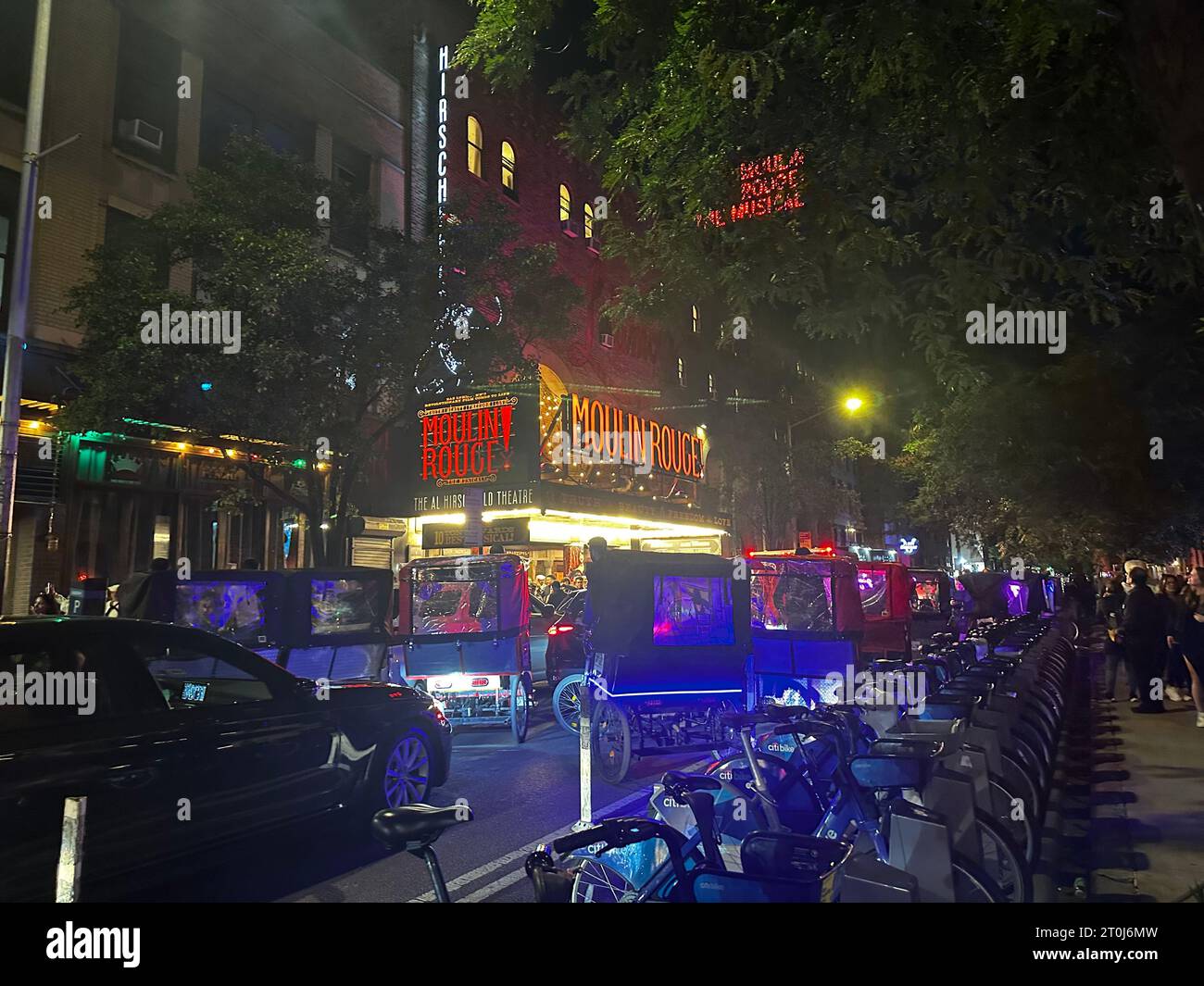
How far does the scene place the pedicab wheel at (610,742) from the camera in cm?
773

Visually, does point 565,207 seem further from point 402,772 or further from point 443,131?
point 402,772

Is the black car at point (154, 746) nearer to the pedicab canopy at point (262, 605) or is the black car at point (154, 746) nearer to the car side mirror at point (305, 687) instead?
the car side mirror at point (305, 687)

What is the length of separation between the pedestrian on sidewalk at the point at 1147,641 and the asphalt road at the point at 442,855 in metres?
7.38

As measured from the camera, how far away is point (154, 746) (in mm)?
4426

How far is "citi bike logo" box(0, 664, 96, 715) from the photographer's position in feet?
13.1

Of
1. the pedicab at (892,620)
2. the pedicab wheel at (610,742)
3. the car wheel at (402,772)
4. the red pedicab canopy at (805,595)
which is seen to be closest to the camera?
the car wheel at (402,772)

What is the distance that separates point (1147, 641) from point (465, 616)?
30.5 feet

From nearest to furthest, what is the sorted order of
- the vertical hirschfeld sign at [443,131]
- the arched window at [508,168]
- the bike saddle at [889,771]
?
the bike saddle at [889,771] < the vertical hirschfeld sign at [443,131] < the arched window at [508,168]

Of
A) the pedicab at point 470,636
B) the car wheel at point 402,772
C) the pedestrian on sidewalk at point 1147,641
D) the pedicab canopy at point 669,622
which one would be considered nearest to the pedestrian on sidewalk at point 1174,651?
the pedestrian on sidewalk at point 1147,641

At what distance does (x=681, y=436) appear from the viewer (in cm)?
2870

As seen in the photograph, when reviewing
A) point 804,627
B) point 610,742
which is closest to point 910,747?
point 610,742
